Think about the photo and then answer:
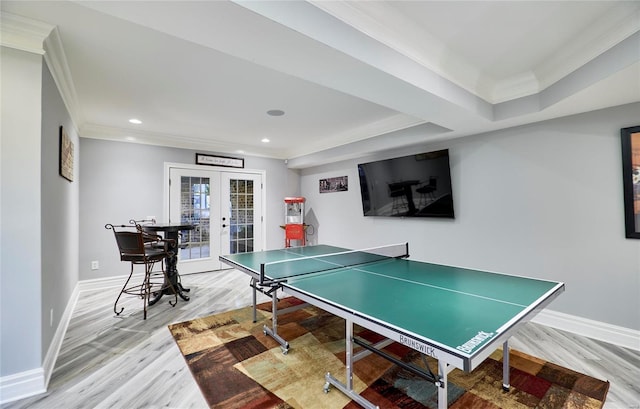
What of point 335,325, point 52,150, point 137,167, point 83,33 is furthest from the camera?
point 137,167

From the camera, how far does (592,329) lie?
276 cm

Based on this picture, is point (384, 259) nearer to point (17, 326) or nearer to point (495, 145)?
point (495, 145)

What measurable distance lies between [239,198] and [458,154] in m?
4.24

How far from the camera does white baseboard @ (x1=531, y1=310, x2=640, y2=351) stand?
2.55 metres

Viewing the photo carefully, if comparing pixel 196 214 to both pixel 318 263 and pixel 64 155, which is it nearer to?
pixel 64 155

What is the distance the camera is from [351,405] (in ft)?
5.84

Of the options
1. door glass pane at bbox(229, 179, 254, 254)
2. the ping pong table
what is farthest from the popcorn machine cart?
the ping pong table

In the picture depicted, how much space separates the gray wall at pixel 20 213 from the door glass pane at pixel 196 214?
10.6ft

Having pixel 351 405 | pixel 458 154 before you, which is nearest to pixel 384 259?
pixel 351 405

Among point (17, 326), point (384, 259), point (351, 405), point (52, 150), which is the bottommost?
point (351, 405)

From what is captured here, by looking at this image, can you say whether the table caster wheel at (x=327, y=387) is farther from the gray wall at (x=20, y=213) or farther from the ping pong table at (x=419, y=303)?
the gray wall at (x=20, y=213)

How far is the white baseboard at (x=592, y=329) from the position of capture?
2.55 m

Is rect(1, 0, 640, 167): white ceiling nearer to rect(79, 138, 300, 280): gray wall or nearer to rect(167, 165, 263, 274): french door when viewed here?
rect(79, 138, 300, 280): gray wall

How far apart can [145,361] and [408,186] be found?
3798 millimetres
